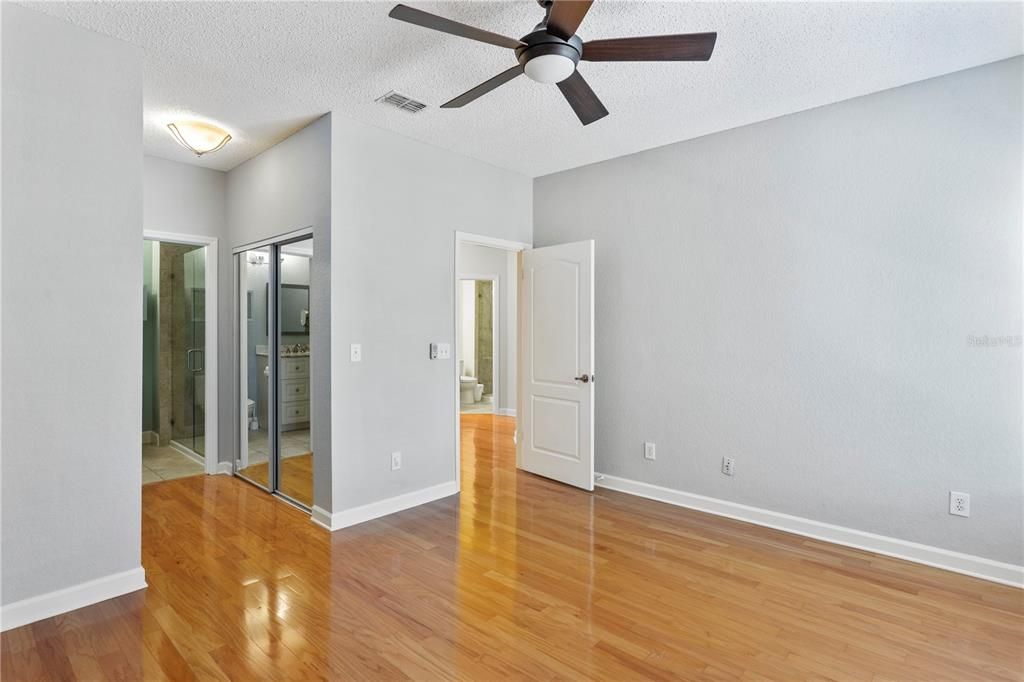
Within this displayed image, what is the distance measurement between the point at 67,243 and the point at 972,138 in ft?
15.5

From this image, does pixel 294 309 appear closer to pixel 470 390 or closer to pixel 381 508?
pixel 381 508

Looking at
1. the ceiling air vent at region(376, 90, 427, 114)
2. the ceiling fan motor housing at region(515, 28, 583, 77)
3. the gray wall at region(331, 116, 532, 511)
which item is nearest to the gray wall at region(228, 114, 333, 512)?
the gray wall at region(331, 116, 532, 511)

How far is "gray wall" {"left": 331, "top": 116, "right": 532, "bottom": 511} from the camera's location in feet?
11.7

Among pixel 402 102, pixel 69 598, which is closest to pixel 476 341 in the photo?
pixel 402 102

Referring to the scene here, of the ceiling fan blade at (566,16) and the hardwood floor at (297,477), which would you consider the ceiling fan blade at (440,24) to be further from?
the hardwood floor at (297,477)

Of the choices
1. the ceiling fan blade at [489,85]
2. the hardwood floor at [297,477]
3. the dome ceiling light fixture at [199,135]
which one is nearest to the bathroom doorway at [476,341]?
the hardwood floor at [297,477]

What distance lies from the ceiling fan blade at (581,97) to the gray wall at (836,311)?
161cm

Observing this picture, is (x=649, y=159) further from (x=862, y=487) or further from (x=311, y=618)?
(x=311, y=618)

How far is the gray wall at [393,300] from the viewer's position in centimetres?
357

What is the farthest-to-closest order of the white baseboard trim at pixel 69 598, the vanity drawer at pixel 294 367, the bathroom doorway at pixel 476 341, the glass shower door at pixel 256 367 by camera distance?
the bathroom doorway at pixel 476 341 → the glass shower door at pixel 256 367 → the vanity drawer at pixel 294 367 → the white baseboard trim at pixel 69 598

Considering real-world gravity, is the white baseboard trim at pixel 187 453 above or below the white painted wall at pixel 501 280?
below

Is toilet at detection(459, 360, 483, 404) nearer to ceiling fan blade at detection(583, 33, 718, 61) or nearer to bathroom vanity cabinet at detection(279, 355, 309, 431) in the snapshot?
bathroom vanity cabinet at detection(279, 355, 309, 431)

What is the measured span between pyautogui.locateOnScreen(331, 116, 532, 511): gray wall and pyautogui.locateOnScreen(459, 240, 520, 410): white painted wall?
3.51m

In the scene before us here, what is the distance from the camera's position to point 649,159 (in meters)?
4.18
